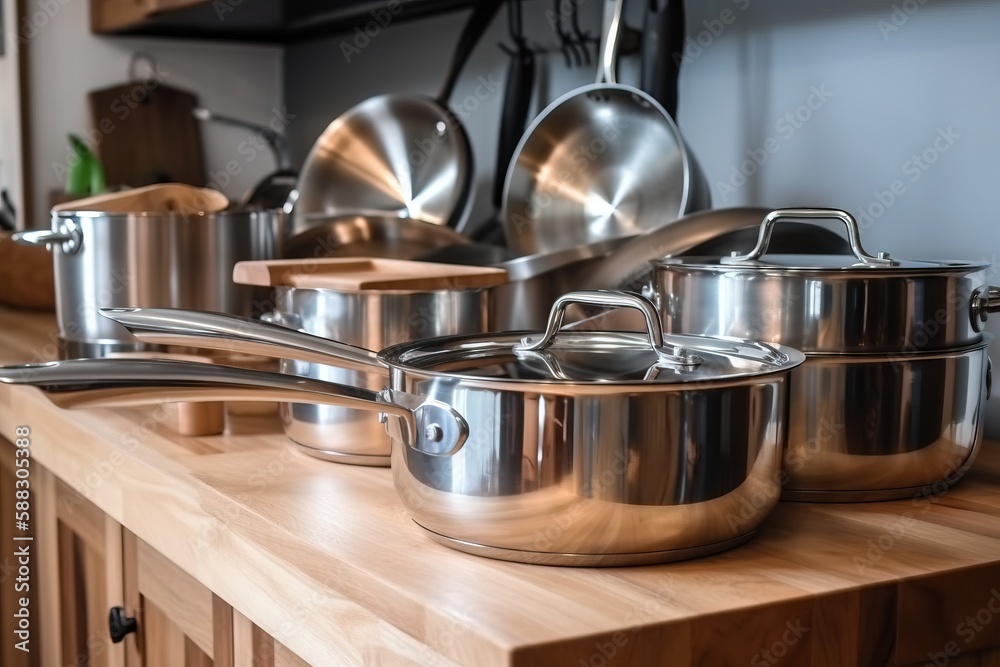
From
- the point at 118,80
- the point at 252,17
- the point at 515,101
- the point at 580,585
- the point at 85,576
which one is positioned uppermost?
the point at 252,17

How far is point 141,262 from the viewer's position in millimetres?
1039

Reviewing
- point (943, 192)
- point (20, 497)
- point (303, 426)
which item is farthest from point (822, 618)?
point (20, 497)

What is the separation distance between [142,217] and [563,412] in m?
0.65

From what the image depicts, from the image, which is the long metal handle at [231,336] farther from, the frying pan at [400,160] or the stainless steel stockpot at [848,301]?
the frying pan at [400,160]

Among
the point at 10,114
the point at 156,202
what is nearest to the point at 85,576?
the point at 156,202

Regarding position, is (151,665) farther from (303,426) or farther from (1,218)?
(1,218)

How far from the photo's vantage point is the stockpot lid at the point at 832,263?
0.65 meters

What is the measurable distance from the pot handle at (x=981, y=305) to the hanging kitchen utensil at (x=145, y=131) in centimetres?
182

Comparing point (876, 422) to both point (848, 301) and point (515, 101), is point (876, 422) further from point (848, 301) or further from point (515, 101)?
point (515, 101)

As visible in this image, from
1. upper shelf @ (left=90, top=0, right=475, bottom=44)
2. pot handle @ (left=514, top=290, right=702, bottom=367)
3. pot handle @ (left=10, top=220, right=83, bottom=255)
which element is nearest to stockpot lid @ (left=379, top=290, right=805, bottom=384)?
pot handle @ (left=514, top=290, right=702, bottom=367)

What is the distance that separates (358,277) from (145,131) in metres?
1.62

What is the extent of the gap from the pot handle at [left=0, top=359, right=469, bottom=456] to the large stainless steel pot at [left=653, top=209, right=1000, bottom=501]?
0.75ft

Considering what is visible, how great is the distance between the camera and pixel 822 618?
520 mm

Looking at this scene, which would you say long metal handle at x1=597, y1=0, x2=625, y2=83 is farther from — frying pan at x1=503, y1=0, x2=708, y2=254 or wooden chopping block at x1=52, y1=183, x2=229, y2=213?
wooden chopping block at x1=52, y1=183, x2=229, y2=213
